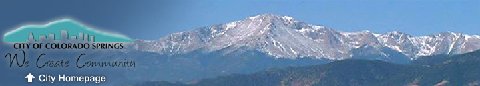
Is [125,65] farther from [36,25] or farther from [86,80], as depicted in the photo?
[36,25]

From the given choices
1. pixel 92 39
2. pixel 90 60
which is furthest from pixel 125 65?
pixel 92 39

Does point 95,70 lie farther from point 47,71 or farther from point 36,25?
point 36,25

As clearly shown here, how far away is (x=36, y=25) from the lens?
5769 centimetres

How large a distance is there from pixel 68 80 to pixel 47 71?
66.4 inches

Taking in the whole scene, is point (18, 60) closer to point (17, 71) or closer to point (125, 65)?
point (17, 71)

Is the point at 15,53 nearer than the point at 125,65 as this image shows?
Yes

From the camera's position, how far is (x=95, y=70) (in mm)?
65562

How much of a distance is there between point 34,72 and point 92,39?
571 cm

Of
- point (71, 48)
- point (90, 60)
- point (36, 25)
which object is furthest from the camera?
point (90, 60)

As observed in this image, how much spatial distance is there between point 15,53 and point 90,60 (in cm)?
669

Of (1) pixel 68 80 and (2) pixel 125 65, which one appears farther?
(2) pixel 125 65

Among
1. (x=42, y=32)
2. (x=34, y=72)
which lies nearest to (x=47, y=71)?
(x=34, y=72)

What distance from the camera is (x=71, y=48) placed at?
6184 centimetres

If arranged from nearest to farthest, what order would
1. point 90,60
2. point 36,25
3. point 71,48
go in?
point 36,25, point 71,48, point 90,60
